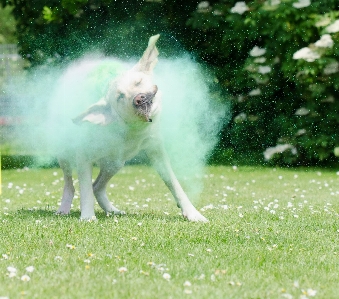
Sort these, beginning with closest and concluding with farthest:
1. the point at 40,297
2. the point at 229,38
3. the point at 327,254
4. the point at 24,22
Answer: the point at 40,297
the point at 327,254
the point at 229,38
the point at 24,22

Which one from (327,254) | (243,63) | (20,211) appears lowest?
(20,211)

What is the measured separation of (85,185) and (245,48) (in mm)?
9787

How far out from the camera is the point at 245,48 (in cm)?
1609

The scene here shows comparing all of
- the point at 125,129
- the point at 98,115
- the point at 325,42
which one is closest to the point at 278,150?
the point at 325,42

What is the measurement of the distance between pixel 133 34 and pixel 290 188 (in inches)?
245

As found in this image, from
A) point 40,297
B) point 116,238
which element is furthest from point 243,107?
point 40,297

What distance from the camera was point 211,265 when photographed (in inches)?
202

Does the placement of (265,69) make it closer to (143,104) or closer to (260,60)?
(260,60)

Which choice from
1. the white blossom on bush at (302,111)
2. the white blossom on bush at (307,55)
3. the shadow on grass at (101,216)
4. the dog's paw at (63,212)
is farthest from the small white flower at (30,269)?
the white blossom on bush at (302,111)

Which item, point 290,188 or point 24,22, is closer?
point 290,188

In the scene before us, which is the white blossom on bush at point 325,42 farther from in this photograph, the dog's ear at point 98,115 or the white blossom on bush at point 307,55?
the dog's ear at point 98,115

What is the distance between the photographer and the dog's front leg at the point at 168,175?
7.04 m

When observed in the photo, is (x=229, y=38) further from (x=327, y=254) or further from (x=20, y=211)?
(x=327, y=254)

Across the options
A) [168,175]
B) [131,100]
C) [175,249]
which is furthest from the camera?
[168,175]
